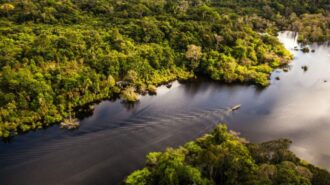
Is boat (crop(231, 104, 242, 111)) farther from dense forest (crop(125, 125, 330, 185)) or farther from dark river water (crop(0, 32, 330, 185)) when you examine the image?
dense forest (crop(125, 125, 330, 185))

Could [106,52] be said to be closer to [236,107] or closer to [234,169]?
[236,107]

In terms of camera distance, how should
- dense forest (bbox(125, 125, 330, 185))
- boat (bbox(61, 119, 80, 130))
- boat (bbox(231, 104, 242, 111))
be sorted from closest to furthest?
dense forest (bbox(125, 125, 330, 185))
boat (bbox(61, 119, 80, 130))
boat (bbox(231, 104, 242, 111))

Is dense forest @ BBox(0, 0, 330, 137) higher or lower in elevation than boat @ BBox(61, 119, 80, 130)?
higher

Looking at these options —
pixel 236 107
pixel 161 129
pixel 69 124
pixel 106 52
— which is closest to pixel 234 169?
pixel 161 129

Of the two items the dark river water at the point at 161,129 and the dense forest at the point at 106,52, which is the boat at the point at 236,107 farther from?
the dense forest at the point at 106,52

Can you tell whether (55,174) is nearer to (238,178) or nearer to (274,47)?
(238,178)

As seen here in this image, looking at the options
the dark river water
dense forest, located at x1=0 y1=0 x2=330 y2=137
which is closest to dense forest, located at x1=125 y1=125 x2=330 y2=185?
the dark river water
